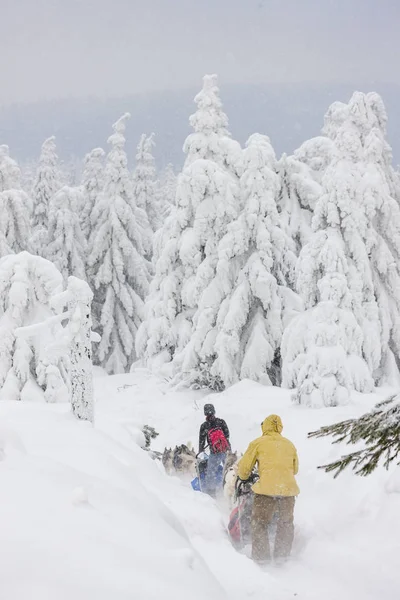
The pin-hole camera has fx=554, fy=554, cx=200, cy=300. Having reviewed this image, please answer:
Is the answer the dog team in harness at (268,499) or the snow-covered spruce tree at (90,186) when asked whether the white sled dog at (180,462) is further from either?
the snow-covered spruce tree at (90,186)

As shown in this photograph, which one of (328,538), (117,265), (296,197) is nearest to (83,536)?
(328,538)

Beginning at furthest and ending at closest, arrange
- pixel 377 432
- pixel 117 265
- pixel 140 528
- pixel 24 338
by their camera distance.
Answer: pixel 117 265, pixel 24 338, pixel 140 528, pixel 377 432

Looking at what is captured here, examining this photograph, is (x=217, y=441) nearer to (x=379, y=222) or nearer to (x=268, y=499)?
(x=268, y=499)

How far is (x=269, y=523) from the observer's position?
22.1 feet

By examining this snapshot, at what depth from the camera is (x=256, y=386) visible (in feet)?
56.6

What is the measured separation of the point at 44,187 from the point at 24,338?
20.7 meters

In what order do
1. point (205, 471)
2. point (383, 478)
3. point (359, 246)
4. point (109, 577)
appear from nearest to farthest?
point (109, 577)
point (383, 478)
point (205, 471)
point (359, 246)

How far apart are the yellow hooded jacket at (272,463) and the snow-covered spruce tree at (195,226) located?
13.2 meters

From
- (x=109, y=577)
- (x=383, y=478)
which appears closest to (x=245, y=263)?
(x=383, y=478)

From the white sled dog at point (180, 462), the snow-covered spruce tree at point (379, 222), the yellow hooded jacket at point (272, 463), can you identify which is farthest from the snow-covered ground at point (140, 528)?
the snow-covered spruce tree at point (379, 222)

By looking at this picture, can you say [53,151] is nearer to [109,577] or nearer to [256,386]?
[256,386]

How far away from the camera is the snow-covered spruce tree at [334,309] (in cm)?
1409

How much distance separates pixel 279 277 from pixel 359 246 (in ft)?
15.3

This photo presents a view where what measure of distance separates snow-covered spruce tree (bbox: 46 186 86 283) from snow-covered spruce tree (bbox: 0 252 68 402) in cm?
1641
